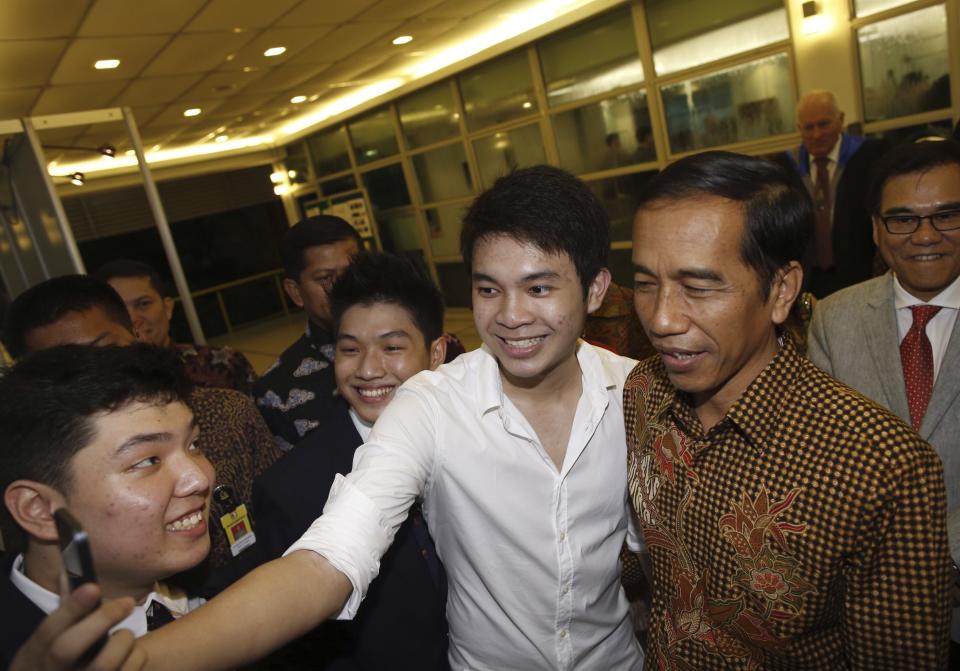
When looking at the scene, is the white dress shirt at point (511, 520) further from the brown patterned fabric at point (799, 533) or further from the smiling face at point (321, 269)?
the smiling face at point (321, 269)

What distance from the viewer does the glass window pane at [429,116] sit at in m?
8.87

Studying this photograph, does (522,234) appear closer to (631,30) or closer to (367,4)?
(367,4)

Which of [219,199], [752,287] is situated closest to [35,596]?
[752,287]

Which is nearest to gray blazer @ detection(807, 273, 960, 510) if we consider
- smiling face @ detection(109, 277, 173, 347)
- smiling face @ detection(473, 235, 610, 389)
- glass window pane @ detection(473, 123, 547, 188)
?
smiling face @ detection(473, 235, 610, 389)

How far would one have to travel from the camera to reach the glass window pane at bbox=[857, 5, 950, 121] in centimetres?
474

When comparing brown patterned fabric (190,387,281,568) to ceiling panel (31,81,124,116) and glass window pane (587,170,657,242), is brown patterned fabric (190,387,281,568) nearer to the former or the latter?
ceiling panel (31,81,124,116)

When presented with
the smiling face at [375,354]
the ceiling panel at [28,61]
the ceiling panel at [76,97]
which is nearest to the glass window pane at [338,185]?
the ceiling panel at [76,97]

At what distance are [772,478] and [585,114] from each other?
7.08 meters

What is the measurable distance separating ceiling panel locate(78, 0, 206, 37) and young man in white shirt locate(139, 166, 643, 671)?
4202mm

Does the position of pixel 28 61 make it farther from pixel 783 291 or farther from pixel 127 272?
pixel 783 291

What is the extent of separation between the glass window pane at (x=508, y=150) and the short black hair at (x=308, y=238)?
5.08m

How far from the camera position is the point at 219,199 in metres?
13.2

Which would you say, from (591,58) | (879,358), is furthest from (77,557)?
(591,58)

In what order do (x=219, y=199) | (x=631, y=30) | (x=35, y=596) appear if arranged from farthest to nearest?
(x=219, y=199), (x=631, y=30), (x=35, y=596)
